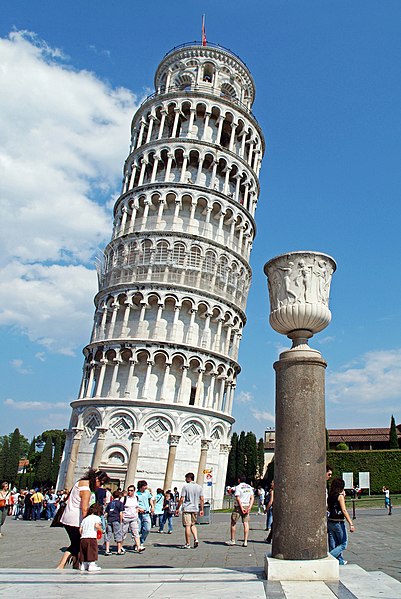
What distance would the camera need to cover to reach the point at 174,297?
37000mm

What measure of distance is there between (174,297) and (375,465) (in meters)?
23.8

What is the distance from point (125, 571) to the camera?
746 centimetres

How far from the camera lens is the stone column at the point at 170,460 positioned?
107 feet

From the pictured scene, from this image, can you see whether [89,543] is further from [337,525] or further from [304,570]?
[337,525]

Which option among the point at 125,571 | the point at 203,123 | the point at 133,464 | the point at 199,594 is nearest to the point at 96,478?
the point at 125,571

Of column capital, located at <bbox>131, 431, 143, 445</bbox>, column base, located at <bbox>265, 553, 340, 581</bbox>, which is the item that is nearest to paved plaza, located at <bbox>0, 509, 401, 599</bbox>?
column base, located at <bbox>265, 553, 340, 581</bbox>

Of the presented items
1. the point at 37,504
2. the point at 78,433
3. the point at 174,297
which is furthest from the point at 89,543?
the point at 174,297

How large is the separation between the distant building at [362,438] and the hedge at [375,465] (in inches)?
756

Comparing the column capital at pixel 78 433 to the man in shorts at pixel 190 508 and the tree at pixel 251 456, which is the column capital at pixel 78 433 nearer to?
the man in shorts at pixel 190 508

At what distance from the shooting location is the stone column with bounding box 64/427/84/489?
34.0 metres

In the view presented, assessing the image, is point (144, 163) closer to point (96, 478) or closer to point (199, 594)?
point (96, 478)

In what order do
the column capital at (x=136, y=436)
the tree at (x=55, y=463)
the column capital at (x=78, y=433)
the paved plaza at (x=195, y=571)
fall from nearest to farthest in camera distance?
the paved plaza at (x=195, y=571)
the column capital at (x=136, y=436)
the column capital at (x=78, y=433)
the tree at (x=55, y=463)

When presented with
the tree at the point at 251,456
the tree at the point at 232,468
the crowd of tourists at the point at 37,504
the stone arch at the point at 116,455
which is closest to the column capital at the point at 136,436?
the stone arch at the point at 116,455

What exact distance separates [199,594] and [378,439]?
6631cm
